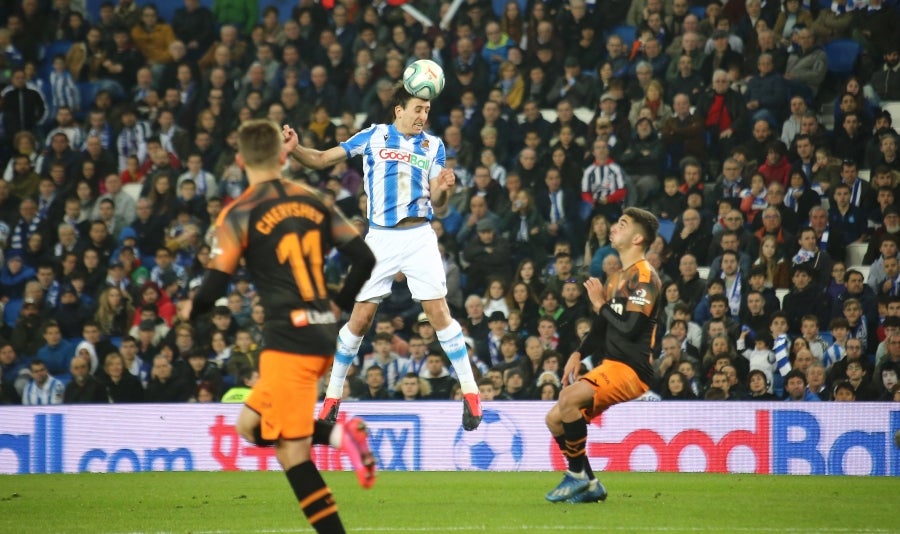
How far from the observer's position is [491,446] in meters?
14.5

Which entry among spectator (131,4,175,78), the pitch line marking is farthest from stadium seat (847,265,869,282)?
spectator (131,4,175,78)

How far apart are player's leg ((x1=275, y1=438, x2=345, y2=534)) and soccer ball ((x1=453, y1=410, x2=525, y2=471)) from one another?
7.08 m

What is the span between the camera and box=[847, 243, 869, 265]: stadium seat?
1733cm

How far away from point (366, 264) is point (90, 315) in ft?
39.8

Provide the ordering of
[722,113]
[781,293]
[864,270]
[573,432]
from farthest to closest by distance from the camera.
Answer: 1. [722,113]
2. [864,270]
3. [781,293]
4. [573,432]

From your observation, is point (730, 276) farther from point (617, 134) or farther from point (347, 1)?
point (347, 1)

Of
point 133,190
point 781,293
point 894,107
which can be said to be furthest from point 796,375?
point 133,190

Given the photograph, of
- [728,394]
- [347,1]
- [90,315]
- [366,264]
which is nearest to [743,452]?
[728,394]

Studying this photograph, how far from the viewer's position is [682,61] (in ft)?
61.4

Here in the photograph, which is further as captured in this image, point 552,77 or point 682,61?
point 552,77

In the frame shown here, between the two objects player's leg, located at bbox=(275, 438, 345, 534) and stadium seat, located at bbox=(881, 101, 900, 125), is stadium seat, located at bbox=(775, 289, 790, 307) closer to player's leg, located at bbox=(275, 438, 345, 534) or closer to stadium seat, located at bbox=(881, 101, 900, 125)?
stadium seat, located at bbox=(881, 101, 900, 125)

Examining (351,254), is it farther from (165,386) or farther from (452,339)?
(165,386)

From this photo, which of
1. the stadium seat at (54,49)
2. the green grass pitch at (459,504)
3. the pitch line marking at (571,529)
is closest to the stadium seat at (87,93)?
the stadium seat at (54,49)

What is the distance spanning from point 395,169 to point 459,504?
280 cm
